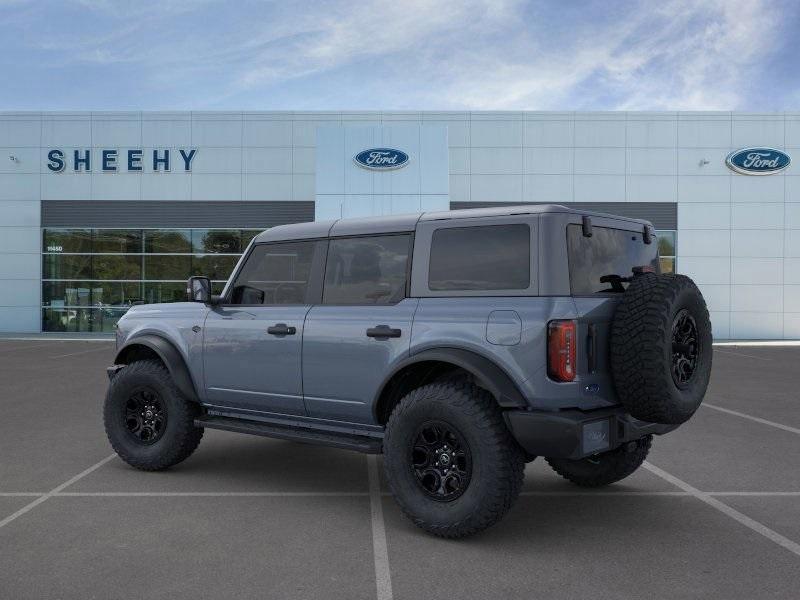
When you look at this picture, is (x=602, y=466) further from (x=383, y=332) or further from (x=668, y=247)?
(x=668, y=247)

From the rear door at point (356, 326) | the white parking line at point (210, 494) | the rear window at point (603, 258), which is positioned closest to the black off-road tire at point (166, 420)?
the white parking line at point (210, 494)

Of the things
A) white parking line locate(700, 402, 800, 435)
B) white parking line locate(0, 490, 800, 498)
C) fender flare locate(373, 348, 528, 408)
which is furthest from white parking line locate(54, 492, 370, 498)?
white parking line locate(700, 402, 800, 435)

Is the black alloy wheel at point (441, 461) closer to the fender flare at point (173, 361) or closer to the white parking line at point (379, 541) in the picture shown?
the white parking line at point (379, 541)

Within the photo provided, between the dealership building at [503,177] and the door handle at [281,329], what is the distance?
21849 mm

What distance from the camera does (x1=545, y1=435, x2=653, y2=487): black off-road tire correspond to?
531cm

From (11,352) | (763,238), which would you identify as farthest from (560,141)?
(11,352)

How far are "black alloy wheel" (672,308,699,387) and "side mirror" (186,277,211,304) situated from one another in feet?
11.2

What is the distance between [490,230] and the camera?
14.8ft

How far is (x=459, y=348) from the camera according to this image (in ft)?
14.2

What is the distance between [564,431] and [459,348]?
0.79 metres

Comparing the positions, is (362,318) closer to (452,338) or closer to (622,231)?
(452,338)

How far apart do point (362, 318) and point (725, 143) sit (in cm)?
2595

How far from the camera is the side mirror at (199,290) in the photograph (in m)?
5.59

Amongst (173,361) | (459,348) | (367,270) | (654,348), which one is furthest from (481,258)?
(173,361)
